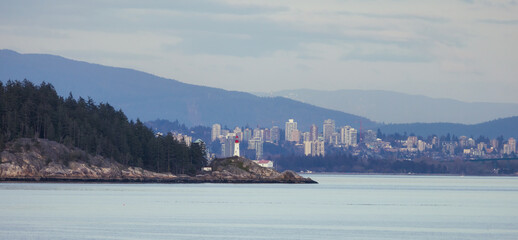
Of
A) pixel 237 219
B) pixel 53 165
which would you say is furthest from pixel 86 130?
pixel 237 219

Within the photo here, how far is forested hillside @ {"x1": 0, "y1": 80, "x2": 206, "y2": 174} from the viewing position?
16488 centimetres

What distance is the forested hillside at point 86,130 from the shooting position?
165 metres

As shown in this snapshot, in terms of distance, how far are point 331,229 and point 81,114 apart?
11378cm

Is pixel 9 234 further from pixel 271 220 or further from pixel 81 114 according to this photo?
pixel 81 114

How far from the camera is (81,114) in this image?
181125 millimetres

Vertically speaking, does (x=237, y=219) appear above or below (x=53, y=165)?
below

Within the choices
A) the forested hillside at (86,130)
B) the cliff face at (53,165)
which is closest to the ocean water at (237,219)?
the cliff face at (53,165)

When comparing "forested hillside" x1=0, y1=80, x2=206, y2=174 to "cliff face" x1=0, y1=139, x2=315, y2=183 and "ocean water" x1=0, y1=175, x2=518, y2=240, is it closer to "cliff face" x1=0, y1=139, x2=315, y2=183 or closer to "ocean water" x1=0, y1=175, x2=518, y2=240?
"cliff face" x1=0, y1=139, x2=315, y2=183

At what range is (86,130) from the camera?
17262 centimetres

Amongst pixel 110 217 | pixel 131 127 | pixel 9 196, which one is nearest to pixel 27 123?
pixel 131 127

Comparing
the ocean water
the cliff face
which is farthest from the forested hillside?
the ocean water

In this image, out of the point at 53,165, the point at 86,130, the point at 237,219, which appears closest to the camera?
the point at 237,219

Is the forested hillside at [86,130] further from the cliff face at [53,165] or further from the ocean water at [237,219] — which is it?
the ocean water at [237,219]

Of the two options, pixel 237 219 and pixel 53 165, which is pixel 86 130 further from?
pixel 237 219
